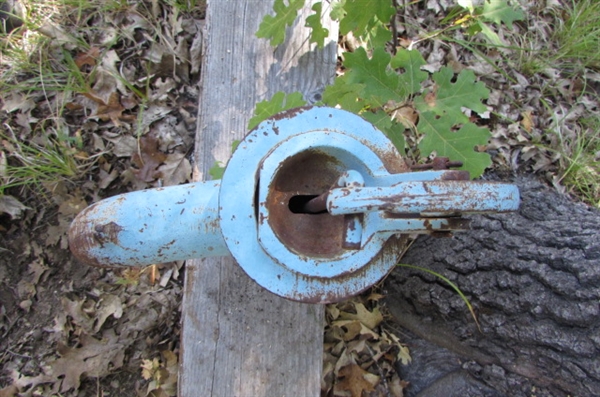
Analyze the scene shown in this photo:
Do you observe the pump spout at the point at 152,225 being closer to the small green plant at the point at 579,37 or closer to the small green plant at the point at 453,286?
the small green plant at the point at 453,286

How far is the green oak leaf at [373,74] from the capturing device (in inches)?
66.2

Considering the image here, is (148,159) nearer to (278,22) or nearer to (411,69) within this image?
(278,22)

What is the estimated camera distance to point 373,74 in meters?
1.72

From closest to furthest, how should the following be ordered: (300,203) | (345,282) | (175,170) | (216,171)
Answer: (345,282) < (300,203) < (216,171) < (175,170)

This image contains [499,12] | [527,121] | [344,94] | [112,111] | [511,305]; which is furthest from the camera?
[527,121]

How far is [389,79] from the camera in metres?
1.74

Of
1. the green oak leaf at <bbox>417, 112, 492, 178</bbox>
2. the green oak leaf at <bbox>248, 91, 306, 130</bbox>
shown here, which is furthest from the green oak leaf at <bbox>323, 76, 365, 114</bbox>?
the green oak leaf at <bbox>417, 112, 492, 178</bbox>

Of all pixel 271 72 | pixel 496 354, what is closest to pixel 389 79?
pixel 271 72

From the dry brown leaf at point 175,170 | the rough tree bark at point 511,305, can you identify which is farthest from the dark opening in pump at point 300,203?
the dry brown leaf at point 175,170

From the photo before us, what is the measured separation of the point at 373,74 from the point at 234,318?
3.63ft

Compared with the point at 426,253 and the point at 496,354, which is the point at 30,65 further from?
the point at 496,354

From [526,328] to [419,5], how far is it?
1965 millimetres

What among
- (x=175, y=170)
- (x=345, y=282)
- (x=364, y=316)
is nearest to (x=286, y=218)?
(x=345, y=282)

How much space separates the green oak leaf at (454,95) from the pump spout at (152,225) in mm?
909
